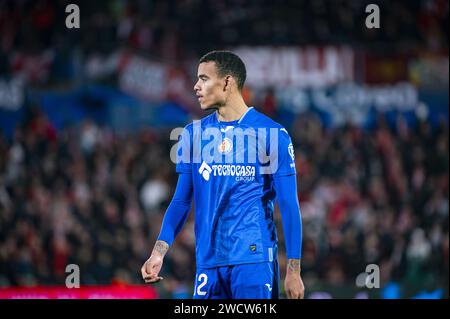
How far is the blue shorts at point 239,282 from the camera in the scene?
6023 millimetres

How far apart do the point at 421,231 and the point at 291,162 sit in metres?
8.41

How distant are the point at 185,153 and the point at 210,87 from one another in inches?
19.2

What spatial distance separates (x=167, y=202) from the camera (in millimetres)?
15289

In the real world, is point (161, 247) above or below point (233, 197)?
below

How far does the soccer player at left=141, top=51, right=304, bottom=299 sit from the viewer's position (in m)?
6.08

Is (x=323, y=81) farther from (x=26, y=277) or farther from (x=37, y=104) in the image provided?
(x=26, y=277)

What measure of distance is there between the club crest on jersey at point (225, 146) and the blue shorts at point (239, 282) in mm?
762

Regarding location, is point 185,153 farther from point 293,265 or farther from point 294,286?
point 294,286

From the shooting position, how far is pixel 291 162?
6.13 metres

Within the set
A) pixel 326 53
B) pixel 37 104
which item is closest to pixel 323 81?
pixel 326 53

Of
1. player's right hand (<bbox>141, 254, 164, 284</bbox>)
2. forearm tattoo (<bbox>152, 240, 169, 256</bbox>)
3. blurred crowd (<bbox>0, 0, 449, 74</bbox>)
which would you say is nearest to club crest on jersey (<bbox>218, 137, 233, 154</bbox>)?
forearm tattoo (<bbox>152, 240, 169, 256</bbox>)
